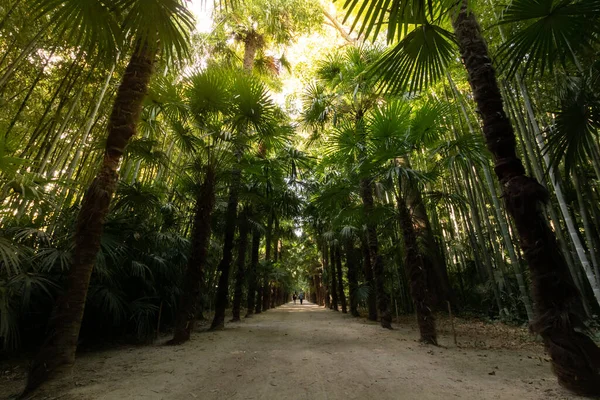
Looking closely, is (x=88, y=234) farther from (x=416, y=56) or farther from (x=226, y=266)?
(x=226, y=266)

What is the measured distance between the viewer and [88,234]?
9.16 ft

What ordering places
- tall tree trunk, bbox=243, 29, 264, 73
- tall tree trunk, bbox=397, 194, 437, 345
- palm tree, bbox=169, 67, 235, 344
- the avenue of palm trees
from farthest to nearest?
1. tall tree trunk, bbox=243, 29, 264, 73
2. palm tree, bbox=169, 67, 235, 344
3. tall tree trunk, bbox=397, 194, 437, 345
4. the avenue of palm trees

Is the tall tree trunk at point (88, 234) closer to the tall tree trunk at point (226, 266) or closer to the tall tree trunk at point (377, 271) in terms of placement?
the tall tree trunk at point (226, 266)

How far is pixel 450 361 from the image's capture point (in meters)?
3.28

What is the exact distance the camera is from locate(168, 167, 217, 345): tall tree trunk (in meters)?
4.63

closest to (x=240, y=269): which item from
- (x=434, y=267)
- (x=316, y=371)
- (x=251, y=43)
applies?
(x=316, y=371)

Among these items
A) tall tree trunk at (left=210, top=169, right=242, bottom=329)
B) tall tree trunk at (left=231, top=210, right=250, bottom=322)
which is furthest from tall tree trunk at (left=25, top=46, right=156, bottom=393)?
tall tree trunk at (left=231, top=210, right=250, bottom=322)

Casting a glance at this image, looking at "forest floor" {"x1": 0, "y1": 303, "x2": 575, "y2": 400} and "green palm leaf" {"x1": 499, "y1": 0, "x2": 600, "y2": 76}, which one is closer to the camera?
"green palm leaf" {"x1": 499, "y1": 0, "x2": 600, "y2": 76}

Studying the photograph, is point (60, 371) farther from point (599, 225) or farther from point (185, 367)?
point (599, 225)

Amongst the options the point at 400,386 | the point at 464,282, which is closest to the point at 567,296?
the point at 400,386

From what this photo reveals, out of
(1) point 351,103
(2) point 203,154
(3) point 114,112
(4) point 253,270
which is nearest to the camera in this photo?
(3) point 114,112

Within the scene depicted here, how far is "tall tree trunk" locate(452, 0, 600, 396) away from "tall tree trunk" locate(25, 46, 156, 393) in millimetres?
3172

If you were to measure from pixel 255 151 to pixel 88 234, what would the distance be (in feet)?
11.8

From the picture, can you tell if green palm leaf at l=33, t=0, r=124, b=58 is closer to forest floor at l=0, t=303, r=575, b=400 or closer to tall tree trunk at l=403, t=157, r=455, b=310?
forest floor at l=0, t=303, r=575, b=400
